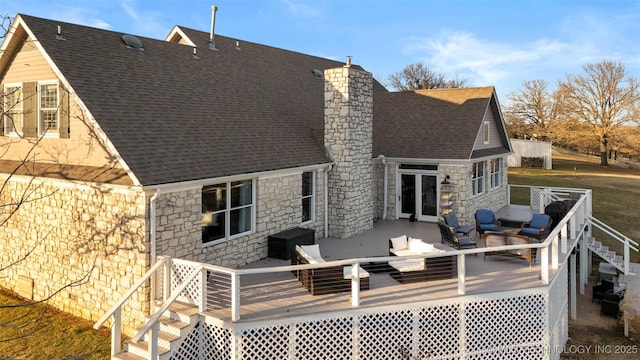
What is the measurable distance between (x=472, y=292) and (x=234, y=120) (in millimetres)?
8255

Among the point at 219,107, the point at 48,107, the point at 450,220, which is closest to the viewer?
the point at 48,107

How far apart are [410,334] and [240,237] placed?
506 cm

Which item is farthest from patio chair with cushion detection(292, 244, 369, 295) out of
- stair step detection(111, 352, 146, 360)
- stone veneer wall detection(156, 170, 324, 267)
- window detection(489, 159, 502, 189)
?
window detection(489, 159, 502, 189)

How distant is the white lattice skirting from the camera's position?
8.59m

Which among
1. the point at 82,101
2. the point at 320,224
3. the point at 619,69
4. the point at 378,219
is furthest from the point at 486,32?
the point at 619,69

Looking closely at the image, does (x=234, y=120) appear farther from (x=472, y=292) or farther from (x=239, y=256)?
(x=472, y=292)

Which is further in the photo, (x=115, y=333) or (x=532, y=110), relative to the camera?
(x=532, y=110)

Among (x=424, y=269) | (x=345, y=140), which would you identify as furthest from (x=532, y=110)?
(x=424, y=269)

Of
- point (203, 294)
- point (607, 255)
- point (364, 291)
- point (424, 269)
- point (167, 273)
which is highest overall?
point (167, 273)

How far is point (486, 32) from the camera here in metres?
28.7

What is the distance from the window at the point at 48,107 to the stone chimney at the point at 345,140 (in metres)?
7.98

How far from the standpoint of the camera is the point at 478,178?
19547mm

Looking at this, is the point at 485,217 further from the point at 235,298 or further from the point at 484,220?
the point at 235,298

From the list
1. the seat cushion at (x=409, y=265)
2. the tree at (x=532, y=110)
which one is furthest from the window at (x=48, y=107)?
the tree at (x=532, y=110)
